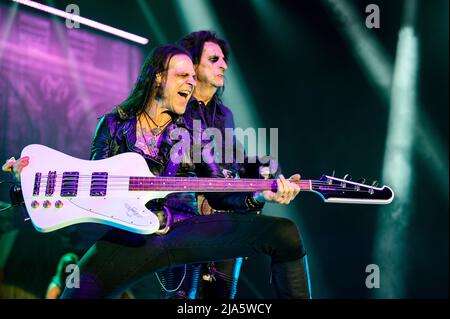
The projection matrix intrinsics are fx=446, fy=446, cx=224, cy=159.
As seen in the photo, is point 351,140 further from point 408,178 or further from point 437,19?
point 437,19

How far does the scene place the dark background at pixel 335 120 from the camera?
19.6 ft

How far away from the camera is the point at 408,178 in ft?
19.9

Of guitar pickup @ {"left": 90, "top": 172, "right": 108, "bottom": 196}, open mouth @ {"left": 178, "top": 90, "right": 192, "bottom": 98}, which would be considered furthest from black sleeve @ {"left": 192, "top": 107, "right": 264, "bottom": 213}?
guitar pickup @ {"left": 90, "top": 172, "right": 108, "bottom": 196}

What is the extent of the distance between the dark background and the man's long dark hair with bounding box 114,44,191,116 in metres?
2.88

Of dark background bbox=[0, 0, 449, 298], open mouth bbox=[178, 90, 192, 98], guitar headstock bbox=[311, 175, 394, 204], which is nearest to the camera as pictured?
guitar headstock bbox=[311, 175, 394, 204]

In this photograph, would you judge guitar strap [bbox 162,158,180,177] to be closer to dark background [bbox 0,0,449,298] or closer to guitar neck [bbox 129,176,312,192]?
guitar neck [bbox 129,176,312,192]

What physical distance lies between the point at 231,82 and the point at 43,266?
3.29 m

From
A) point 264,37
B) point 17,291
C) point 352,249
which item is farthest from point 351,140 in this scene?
point 17,291

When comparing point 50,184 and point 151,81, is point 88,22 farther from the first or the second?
point 50,184

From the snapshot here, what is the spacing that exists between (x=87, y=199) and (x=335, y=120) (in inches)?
170

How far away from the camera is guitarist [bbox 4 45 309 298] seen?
240cm

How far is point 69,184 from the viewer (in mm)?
2613

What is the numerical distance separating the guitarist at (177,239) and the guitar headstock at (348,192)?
8.5 inches

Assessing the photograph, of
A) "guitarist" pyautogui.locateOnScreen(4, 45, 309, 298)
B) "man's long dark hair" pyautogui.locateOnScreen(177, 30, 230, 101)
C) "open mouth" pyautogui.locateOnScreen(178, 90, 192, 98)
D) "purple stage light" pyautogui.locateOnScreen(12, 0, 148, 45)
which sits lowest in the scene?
"guitarist" pyautogui.locateOnScreen(4, 45, 309, 298)
